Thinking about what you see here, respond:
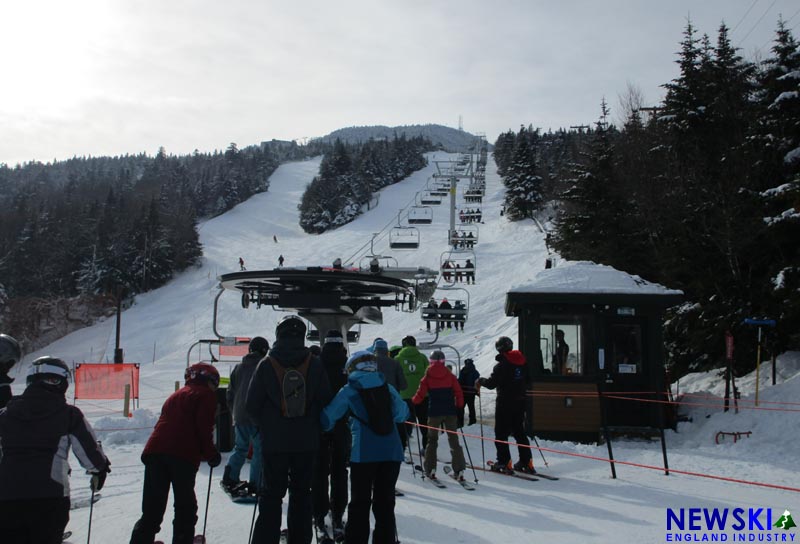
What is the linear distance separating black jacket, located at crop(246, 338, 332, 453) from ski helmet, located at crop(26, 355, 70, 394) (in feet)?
3.97

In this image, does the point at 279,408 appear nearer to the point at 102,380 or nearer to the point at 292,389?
the point at 292,389

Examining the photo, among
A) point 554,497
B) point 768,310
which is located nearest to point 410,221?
point 768,310

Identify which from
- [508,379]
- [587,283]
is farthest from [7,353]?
[587,283]

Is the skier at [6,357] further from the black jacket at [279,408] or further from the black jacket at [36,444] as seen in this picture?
the black jacket at [279,408]

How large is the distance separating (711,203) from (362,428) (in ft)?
49.8

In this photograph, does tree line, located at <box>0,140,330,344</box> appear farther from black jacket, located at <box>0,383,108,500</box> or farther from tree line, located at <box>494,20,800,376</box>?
black jacket, located at <box>0,383,108,500</box>

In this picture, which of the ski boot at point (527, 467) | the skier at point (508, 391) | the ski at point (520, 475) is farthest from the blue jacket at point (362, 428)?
the ski boot at point (527, 467)

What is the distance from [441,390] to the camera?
762 cm

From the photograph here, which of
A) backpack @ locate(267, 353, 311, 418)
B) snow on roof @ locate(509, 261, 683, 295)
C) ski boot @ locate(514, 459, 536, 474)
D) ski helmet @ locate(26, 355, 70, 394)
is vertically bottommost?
ski boot @ locate(514, 459, 536, 474)

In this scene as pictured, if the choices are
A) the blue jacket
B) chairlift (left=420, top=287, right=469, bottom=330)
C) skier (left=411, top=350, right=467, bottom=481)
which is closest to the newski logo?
skier (left=411, top=350, right=467, bottom=481)

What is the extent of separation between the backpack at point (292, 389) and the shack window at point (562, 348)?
8.10m

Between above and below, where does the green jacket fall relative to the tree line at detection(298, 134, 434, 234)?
below

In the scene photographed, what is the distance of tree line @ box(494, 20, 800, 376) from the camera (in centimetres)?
1449

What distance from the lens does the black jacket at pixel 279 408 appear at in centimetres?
434
